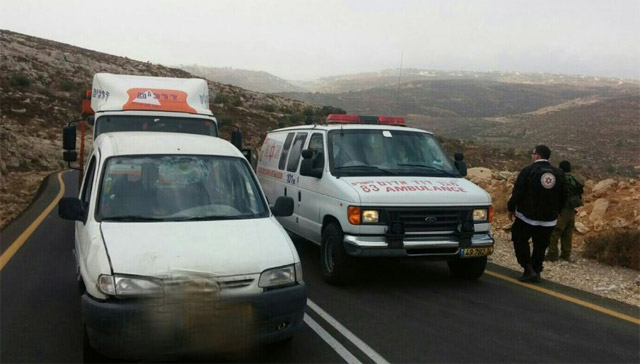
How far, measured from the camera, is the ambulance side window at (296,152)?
862 cm

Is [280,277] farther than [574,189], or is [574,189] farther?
[574,189]

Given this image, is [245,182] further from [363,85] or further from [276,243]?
[363,85]

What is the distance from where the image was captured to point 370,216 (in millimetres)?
6574

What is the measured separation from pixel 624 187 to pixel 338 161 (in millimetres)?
7846

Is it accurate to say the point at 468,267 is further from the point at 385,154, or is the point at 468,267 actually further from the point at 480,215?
the point at 385,154

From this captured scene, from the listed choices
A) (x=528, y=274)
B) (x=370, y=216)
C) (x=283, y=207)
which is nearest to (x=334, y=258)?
(x=370, y=216)

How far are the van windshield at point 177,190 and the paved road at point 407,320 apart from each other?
4.11 feet

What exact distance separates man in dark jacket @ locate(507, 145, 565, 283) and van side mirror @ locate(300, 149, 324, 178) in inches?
106

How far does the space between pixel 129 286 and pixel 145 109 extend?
6713mm

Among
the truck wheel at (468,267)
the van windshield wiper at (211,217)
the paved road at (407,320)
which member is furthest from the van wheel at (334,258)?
the van windshield wiper at (211,217)

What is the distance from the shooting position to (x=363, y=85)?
173000mm

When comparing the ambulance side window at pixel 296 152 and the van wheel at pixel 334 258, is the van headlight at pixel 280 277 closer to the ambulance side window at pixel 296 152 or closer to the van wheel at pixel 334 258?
the van wheel at pixel 334 258

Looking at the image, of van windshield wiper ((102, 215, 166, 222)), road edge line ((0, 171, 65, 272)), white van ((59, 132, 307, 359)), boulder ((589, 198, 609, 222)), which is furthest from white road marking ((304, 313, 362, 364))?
boulder ((589, 198, 609, 222))

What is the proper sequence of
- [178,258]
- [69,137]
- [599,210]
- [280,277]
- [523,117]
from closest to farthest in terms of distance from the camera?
[178,258]
[280,277]
[69,137]
[599,210]
[523,117]
